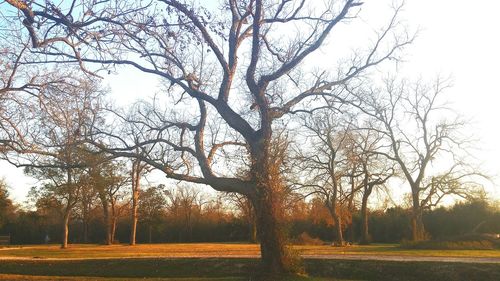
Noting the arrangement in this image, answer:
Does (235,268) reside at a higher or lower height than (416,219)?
lower

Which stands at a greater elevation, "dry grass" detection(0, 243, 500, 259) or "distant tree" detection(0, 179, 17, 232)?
"distant tree" detection(0, 179, 17, 232)

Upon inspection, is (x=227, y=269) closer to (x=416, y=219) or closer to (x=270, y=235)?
(x=270, y=235)

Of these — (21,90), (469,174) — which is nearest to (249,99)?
(21,90)

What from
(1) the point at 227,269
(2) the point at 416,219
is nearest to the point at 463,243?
(2) the point at 416,219

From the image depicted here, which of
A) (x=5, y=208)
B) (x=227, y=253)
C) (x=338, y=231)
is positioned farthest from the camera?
(x=5, y=208)

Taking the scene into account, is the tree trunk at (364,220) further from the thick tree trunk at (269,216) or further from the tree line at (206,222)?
the thick tree trunk at (269,216)

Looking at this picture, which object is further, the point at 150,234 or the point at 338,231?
the point at 150,234

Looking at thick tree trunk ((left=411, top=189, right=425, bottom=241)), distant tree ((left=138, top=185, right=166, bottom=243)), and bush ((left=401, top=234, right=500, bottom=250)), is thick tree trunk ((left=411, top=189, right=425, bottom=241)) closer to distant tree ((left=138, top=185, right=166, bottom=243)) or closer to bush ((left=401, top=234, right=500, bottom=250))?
bush ((left=401, top=234, right=500, bottom=250))

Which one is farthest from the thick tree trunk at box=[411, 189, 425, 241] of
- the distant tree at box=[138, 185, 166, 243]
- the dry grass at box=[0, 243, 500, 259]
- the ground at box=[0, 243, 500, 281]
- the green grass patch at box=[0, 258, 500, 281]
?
the distant tree at box=[138, 185, 166, 243]

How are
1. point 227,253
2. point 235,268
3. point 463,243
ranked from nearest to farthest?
1. point 235,268
2. point 227,253
3. point 463,243

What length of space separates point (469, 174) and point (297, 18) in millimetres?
28095

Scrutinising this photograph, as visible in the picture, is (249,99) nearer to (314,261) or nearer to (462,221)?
(314,261)

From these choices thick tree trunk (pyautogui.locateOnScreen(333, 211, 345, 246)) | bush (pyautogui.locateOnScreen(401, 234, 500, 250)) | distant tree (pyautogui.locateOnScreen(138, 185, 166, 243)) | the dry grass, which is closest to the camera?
the dry grass

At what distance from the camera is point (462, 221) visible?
158 ft
